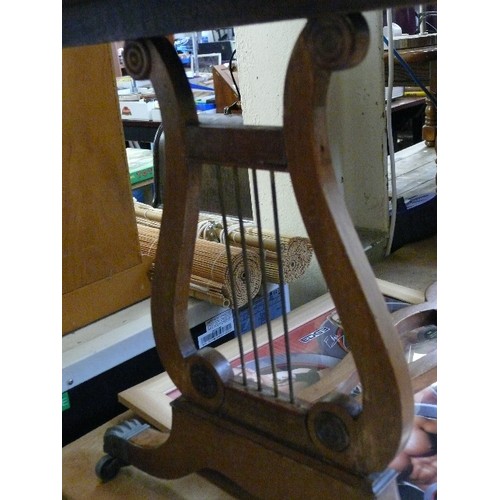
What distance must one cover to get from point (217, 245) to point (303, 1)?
725 mm

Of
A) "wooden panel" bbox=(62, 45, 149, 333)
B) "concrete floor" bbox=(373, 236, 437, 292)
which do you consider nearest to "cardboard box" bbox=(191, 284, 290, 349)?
"wooden panel" bbox=(62, 45, 149, 333)

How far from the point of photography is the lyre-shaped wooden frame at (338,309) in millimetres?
486

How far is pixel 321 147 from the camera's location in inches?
19.2

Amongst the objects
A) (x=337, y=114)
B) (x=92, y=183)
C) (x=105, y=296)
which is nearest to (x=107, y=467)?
(x=105, y=296)

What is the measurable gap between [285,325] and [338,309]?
0.23ft

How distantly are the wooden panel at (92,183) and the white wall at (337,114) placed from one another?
364mm

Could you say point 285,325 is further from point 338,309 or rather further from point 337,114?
point 337,114

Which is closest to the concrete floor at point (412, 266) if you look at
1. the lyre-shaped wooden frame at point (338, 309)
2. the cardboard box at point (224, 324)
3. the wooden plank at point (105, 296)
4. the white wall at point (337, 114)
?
the white wall at point (337, 114)

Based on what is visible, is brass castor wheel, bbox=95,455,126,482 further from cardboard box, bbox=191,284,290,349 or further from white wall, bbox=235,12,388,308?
white wall, bbox=235,12,388,308

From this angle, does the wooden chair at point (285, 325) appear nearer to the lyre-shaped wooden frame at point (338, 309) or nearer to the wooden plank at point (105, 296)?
the lyre-shaped wooden frame at point (338, 309)

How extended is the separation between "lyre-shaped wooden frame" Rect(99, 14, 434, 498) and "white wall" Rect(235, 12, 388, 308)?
26.9 inches

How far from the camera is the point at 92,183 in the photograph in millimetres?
1019

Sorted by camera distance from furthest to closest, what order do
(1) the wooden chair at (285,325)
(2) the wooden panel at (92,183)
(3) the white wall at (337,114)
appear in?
1. (3) the white wall at (337,114)
2. (2) the wooden panel at (92,183)
3. (1) the wooden chair at (285,325)

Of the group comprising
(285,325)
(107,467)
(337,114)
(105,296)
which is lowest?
(107,467)
